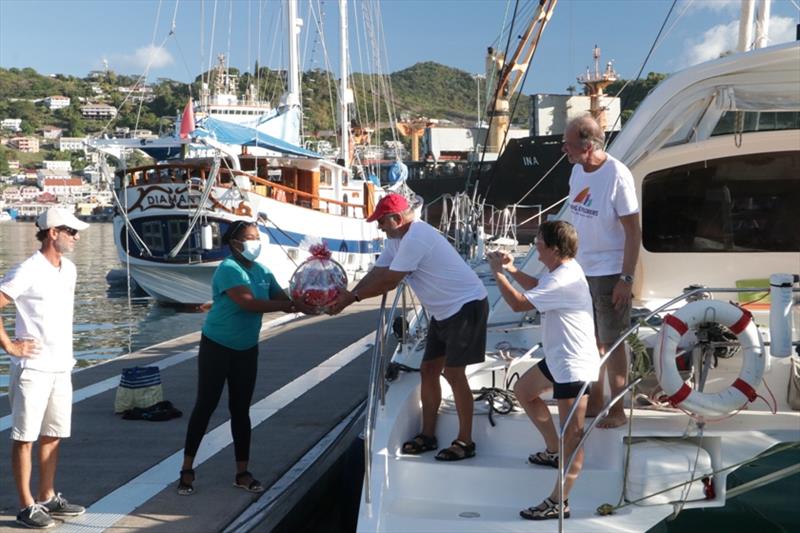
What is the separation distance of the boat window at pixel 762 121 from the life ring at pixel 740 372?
106 inches

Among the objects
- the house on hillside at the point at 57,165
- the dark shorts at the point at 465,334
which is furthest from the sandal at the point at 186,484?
the house on hillside at the point at 57,165

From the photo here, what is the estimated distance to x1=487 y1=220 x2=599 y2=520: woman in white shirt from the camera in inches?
169

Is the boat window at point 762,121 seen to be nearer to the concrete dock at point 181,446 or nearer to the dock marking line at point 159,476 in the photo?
the concrete dock at point 181,446

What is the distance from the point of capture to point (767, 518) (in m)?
4.95

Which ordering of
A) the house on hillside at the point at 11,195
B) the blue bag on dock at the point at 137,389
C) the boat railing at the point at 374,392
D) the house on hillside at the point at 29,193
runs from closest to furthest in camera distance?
the boat railing at the point at 374,392
the blue bag on dock at the point at 137,389
the house on hillside at the point at 29,193
the house on hillside at the point at 11,195

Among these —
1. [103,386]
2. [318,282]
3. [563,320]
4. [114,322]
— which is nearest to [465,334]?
[563,320]

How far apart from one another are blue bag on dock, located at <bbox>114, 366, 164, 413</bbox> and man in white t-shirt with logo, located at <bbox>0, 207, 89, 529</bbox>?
92.8 inches

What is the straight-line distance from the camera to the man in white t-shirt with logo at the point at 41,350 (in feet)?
15.8

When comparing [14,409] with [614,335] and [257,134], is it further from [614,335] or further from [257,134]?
[257,134]

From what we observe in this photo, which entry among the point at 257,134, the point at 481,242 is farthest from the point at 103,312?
the point at 481,242

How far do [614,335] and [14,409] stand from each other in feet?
11.0

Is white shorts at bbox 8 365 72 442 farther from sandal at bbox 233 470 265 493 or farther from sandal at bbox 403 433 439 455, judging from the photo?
sandal at bbox 403 433 439 455

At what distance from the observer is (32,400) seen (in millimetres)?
4840

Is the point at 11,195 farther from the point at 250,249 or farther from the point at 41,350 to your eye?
the point at 41,350
